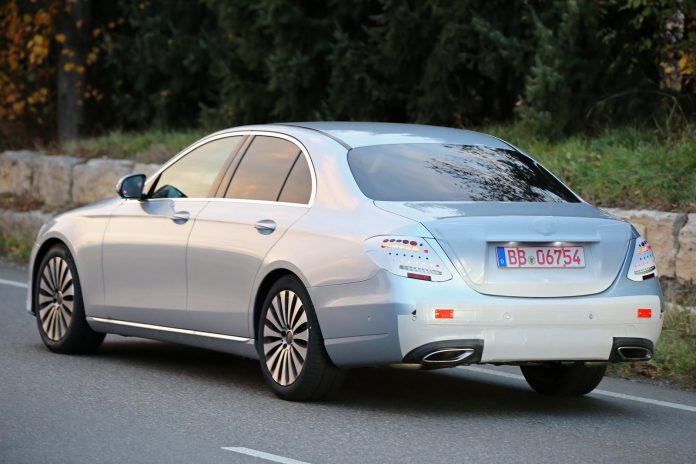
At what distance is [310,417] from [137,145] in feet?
42.1

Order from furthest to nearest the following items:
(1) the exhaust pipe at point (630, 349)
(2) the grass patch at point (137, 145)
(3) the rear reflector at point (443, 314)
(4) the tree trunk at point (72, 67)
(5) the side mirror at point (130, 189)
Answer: (4) the tree trunk at point (72, 67)
(2) the grass patch at point (137, 145)
(5) the side mirror at point (130, 189)
(1) the exhaust pipe at point (630, 349)
(3) the rear reflector at point (443, 314)

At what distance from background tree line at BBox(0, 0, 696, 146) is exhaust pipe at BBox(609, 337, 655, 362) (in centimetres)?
642

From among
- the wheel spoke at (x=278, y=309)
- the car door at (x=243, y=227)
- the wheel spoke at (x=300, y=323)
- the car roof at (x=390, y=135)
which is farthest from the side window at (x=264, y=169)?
the wheel spoke at (x=300, y=323)

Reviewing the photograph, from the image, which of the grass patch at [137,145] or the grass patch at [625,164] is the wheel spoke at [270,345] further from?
the grass patch at [137,145]

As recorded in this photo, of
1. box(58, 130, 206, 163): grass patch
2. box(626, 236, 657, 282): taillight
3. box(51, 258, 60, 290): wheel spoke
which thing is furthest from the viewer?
box(58, 130, 206, 163): grass patch

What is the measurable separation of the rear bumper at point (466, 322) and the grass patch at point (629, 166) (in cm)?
472

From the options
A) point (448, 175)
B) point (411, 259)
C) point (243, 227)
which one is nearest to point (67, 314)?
point (243, 227)

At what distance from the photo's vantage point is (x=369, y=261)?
7.82 metres

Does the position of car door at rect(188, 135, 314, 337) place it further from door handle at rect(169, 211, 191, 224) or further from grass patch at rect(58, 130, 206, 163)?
grass patch at rect(58, 130, 206, 163)

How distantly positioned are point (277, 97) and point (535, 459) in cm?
1272

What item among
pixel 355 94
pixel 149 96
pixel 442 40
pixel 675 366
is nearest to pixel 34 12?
pixel 149 96

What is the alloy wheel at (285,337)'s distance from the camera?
8.27m

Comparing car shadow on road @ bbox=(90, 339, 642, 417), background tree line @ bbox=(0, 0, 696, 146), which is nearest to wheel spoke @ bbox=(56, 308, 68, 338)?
car shadow on road @ bbox=(90, 339, 642, 417)

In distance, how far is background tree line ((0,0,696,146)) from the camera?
1512 centimetres
